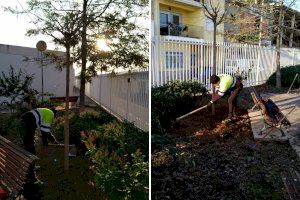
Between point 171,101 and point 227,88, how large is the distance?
26.4 inches

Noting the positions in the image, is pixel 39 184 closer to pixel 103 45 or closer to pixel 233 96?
pixel 103 45

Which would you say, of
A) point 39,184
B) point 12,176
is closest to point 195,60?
point 39,184

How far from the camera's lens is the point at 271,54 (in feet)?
32.2

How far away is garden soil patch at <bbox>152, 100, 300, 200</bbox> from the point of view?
9.07 feet

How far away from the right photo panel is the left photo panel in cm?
40

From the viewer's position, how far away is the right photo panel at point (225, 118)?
2.88m

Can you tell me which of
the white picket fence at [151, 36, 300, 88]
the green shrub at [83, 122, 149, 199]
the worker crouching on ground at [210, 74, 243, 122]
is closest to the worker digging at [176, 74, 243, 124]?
the worker crouching on ground at [210, 74, 243, 122]

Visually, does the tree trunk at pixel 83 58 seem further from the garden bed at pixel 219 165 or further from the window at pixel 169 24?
the window at pixel 169 24

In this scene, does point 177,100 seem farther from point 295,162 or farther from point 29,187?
point 29,187

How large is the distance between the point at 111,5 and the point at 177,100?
1.77 meters

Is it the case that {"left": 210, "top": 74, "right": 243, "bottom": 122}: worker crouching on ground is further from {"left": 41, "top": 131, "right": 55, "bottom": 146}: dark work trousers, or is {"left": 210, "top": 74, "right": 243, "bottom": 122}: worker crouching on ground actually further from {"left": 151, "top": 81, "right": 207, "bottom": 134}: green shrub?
{"left": 41, "top": 131, "right": 55, "bottom": 146}: dark work trousers

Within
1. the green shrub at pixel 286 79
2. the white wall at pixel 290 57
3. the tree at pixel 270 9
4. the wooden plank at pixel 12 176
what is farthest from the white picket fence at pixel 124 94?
the white wall at pixel 290 57

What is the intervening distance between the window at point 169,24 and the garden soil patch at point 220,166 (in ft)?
23.3

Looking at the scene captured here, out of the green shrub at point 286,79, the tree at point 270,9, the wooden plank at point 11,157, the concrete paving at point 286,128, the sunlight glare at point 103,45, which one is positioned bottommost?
the wooden plank at point 11,157
